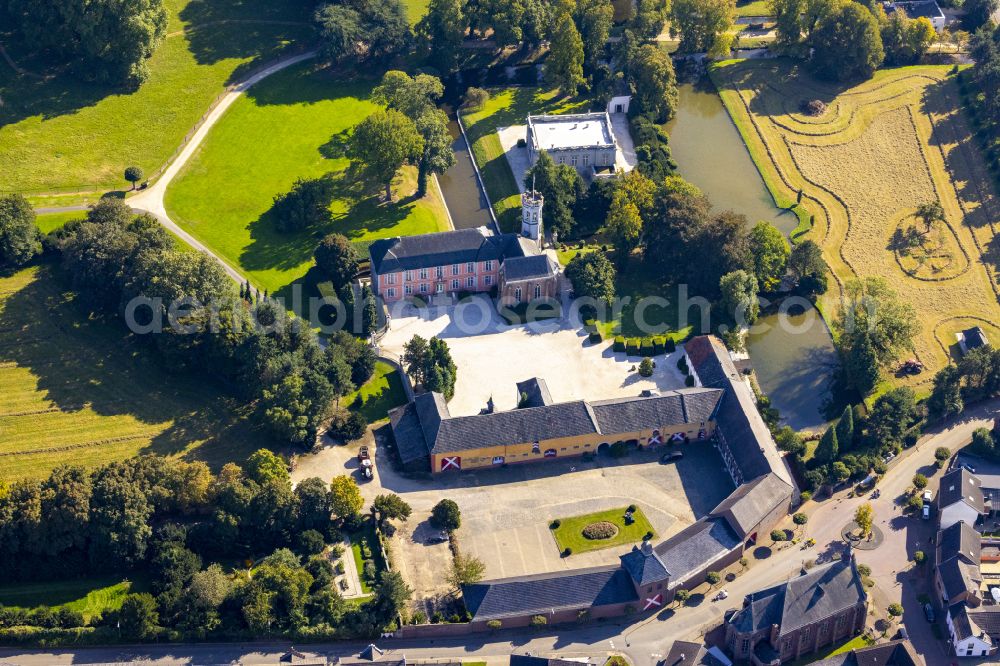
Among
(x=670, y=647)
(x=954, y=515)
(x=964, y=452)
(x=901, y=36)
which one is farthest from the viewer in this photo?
(x=901, y=36)

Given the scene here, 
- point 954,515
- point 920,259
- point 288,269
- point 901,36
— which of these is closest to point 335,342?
point 288,269

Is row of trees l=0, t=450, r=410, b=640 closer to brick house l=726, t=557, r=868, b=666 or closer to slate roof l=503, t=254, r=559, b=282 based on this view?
brick house l=726, t=557, r=868, b=666

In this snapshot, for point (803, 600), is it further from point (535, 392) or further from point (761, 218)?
point (761, 218)

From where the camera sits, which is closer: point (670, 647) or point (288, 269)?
point (670, 647)

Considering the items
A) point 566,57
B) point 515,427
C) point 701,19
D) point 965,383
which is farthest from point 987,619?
point 701,19

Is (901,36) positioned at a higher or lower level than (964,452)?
higher

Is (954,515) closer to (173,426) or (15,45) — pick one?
(173,426)
